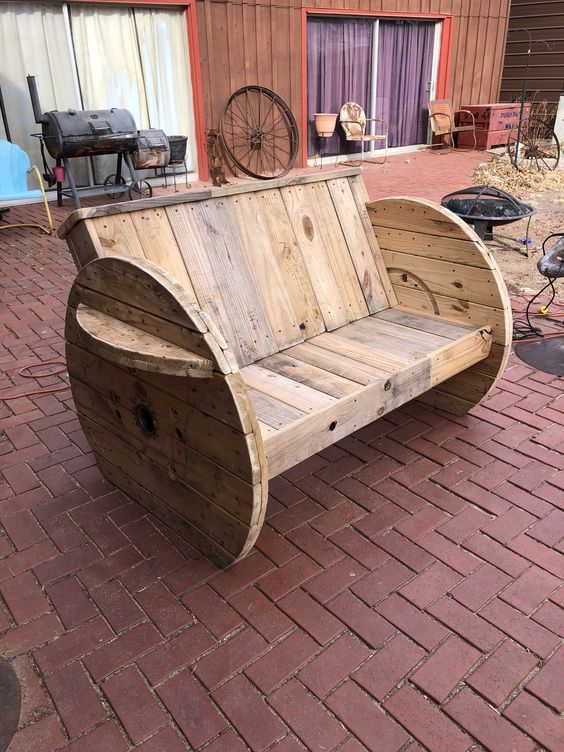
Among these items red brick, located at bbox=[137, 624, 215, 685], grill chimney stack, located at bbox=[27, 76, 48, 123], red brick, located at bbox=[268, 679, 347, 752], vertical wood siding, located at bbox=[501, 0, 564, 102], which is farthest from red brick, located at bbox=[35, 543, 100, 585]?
vertical wood siding, located at bbox=[501, 0, 564, 102]

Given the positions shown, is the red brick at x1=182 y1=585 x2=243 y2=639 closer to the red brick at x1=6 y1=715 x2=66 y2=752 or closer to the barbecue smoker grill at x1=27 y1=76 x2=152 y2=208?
the red brick at x1=6 y1=715 x2=66 y2=752

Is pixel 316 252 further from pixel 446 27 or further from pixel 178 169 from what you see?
pixel 446 27

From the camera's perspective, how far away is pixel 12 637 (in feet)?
6.91

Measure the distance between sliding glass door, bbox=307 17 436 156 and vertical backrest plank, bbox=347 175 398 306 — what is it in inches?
311

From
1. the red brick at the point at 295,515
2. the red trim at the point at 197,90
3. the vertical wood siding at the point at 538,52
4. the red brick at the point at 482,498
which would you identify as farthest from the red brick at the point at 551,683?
the vertical wood siding at the point at 538,52

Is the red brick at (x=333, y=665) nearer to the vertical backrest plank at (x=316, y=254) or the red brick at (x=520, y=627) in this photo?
the red brick at (x=520, y=627)

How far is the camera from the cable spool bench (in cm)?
201

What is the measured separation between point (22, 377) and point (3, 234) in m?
3.89

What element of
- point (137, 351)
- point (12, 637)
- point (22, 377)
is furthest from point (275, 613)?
point (22, 377)

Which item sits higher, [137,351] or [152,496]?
[137,351]

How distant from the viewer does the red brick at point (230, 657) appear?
6.40 feet

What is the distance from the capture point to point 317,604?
2.21 meters

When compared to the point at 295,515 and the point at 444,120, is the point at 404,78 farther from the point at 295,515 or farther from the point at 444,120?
the point at 295,515

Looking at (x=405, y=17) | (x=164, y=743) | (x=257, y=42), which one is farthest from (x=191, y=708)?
(x=405, y=17)
